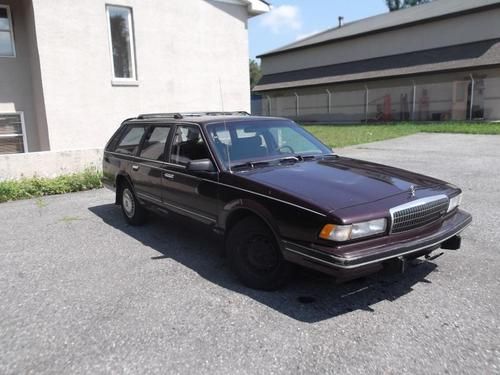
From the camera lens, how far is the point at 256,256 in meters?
3.94

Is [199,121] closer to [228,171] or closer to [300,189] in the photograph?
[228,171]

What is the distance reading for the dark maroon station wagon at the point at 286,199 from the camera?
3305 mm

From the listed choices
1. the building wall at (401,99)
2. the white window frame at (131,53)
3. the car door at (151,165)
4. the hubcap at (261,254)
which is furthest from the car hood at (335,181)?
the building wall at (401,99)

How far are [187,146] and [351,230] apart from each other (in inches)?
94.7

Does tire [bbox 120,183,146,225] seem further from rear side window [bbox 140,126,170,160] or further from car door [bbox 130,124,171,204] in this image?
rear side window [bbox 140,126,170,160]

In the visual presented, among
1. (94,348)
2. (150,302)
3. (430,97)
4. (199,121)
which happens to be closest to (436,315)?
(150,302)

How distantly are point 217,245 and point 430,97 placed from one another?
27018 mm

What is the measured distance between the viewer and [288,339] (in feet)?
10.3

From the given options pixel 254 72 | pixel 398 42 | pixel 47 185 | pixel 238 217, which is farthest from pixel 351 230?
pixel 254 72

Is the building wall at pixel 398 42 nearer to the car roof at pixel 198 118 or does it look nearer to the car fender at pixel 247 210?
the car roof at pixel 198 118

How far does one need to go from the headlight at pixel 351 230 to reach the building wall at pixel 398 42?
2904 centimetres

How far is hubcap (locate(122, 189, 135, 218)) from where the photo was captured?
20.3ft

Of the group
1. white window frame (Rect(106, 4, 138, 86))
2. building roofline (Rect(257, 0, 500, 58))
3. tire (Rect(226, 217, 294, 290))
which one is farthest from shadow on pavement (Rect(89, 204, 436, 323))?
building roofline (Rect(257, 0, 500, 58))

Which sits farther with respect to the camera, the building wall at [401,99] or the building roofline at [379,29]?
the building roofline at [379,29]
